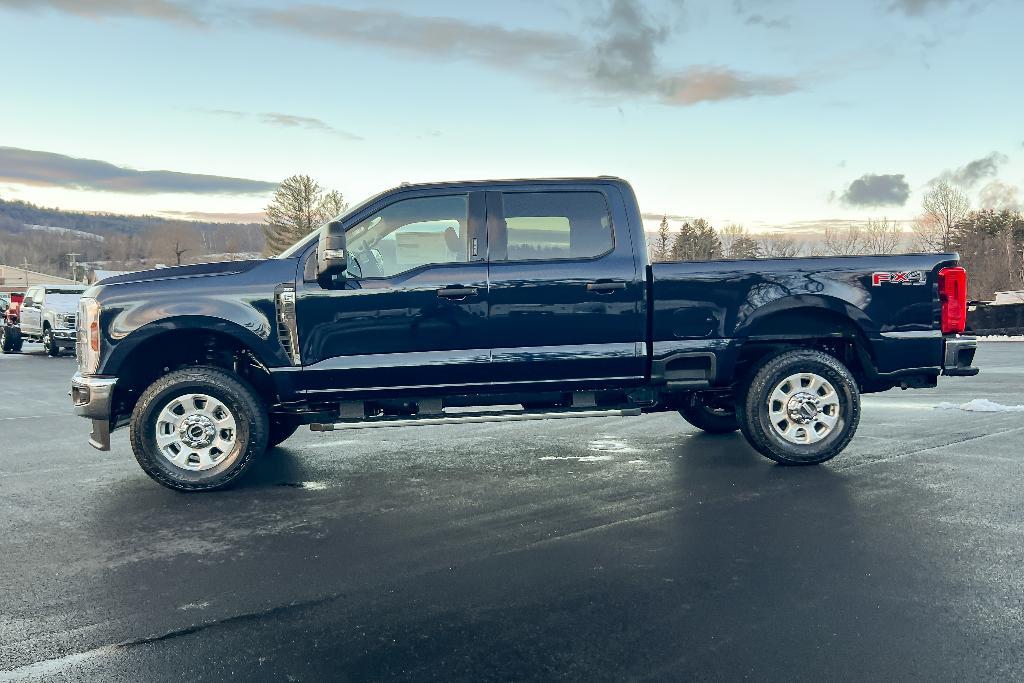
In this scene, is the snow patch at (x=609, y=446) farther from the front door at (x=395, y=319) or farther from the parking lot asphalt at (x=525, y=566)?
the front door at (x=395, y=319)

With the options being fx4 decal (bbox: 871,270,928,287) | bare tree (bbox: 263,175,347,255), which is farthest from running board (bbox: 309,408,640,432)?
bare tree (bbox: 263,175,347,255)

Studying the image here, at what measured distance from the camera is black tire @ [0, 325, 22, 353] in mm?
25453

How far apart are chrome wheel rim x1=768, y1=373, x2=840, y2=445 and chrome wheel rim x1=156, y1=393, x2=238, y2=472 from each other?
4.17 meters

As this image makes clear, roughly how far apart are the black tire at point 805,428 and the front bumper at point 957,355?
74 cm

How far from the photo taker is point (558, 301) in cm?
620

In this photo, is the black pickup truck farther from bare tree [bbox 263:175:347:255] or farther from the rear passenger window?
bare tree [bbox 263:175:347:255]

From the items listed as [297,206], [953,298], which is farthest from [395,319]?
[297,206]

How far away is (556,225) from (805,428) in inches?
100

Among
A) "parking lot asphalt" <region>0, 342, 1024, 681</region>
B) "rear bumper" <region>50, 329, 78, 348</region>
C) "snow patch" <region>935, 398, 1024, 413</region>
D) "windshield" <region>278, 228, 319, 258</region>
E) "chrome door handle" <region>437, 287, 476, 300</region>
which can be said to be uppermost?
"windshield" <region>278, 228, 319, 258</region>

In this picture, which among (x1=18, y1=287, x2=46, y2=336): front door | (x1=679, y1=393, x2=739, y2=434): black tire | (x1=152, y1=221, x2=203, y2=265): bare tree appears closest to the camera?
(x1=679, y1=393, x2=739, y2=434): black tire

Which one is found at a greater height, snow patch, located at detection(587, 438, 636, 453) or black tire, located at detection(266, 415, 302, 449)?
black tire, located at detection(266, 415, 302, 449)

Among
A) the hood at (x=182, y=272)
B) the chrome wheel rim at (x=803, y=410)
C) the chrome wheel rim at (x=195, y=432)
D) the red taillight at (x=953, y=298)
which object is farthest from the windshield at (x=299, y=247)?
the red taillight at (x=953, y=298)

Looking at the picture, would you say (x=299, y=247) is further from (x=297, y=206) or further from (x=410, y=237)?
(x=297, y=206)

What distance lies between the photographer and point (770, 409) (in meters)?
6.58
